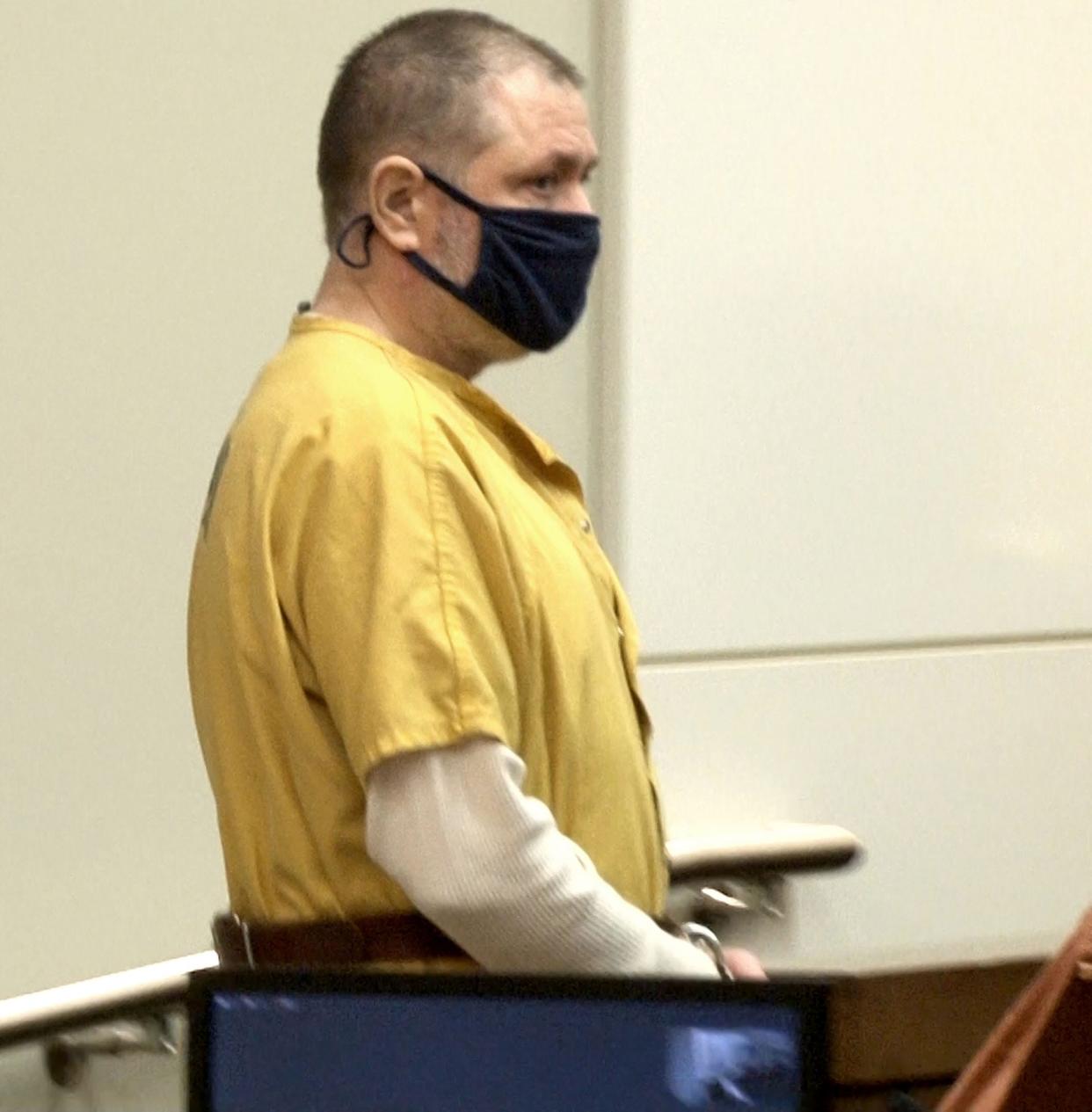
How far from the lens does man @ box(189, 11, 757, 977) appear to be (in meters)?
1.42

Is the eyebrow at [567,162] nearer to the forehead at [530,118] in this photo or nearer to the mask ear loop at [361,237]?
the forehead at [530,118]

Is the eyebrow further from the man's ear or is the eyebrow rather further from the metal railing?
the metal railing

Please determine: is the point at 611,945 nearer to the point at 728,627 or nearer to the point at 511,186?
the point at 511,186

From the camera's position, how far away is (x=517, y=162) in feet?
5.41

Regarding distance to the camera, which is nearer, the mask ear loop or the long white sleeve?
the long white sleeve

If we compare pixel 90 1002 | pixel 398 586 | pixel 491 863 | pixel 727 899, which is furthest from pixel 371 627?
pixel 727 899

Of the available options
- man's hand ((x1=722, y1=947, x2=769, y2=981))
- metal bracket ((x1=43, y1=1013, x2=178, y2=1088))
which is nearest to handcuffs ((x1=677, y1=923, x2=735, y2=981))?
man's hand ((x1=722, y1=947, x2=769, y2=981))

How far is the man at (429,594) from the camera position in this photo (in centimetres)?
142

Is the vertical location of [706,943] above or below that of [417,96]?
below

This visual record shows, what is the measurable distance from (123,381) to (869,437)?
944mm

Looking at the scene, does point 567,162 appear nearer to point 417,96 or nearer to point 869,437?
point 417,96

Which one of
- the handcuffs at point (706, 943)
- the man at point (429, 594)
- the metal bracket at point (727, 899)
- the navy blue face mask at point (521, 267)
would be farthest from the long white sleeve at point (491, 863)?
the metal bracket at point (727, 899)

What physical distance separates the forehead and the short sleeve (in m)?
0.25

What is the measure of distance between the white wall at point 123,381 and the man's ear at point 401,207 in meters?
0.70
